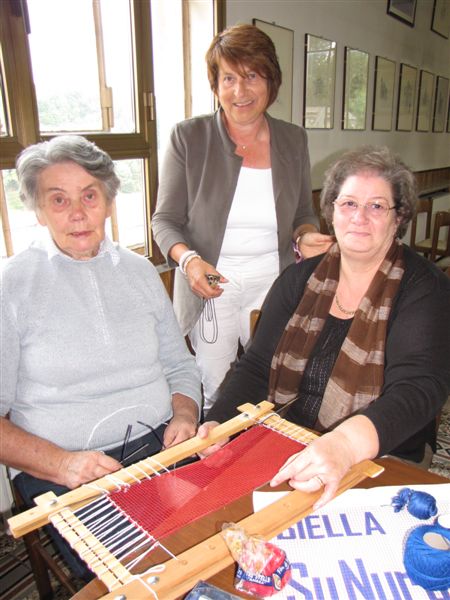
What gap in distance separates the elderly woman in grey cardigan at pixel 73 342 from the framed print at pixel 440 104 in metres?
6.63

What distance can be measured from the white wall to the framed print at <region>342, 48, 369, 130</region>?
7 cm

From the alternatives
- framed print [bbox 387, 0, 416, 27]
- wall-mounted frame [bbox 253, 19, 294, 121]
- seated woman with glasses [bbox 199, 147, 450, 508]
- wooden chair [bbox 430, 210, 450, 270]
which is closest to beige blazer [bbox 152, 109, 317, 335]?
seated woman with glasses [bbox 199, 147, 450, 508]

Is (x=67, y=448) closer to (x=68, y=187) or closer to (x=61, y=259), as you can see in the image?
(x=61, y=259)

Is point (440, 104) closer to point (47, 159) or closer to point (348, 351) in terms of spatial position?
point (348, 351)

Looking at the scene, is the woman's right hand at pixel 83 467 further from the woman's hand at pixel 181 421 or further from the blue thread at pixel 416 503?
the blue thread at pixel 416 503

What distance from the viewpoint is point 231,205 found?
188 centimetres

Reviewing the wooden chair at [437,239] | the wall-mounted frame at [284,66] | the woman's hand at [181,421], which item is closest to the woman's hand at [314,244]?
the woman's hand at [181,421]

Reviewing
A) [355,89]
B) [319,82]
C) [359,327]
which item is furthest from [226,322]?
[355,89]

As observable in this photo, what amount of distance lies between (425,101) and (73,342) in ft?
21.3

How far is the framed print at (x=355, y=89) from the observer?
4332 millimetres

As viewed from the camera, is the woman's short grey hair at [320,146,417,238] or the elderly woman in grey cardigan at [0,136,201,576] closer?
the elderly woman in grey cardigan at [0,136,201,576]

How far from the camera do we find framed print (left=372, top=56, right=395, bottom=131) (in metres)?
4.95

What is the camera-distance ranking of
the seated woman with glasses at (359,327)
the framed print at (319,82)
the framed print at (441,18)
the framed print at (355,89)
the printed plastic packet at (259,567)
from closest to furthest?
1. the printed plastic packet at (259,567)
2. the seated woman with glasses at (359,327)
3. the framed print at (319,82)
4. the framed print at (355,89)
5. the framed print at (441,18)

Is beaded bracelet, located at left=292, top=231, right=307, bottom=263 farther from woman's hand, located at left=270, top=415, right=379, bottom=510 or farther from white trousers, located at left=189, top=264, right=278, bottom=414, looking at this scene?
woman's hand, located at left=270, top=415, right=379, bottom=510
